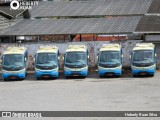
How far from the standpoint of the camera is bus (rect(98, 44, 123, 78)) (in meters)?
37.9

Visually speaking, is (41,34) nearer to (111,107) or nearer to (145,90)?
(145,90)

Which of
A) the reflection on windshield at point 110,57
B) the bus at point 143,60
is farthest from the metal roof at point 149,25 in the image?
the reflection on windshield at point 110,57

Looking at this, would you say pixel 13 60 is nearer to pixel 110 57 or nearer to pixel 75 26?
pixel 110 57

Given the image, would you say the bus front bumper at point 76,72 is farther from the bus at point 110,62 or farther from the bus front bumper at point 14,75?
the bus front bumper at point 14,75

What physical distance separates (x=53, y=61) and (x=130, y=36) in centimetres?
1134

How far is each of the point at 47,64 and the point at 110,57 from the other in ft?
15.8

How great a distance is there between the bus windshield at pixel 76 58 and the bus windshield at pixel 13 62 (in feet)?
11.6

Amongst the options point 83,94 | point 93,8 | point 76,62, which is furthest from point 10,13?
point 83,94

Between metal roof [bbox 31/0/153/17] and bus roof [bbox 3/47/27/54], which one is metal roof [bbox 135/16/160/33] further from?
bus roof [bbox 3/47/27/54]

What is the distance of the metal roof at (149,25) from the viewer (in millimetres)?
41375

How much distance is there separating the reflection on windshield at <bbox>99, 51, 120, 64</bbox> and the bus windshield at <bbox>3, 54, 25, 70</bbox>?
20.1 feet

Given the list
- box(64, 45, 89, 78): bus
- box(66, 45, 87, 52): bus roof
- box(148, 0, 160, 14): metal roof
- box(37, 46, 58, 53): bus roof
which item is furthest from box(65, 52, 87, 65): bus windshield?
box(148, 0, 160, 14): metal roof

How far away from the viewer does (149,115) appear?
67.7 feet

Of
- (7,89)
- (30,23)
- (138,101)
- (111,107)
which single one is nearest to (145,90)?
(138,101)
